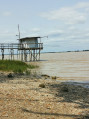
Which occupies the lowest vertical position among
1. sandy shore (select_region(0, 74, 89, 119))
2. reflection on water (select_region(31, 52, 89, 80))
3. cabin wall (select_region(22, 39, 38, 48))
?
→ reflection on water (select_region(31, 52, 89, 80))

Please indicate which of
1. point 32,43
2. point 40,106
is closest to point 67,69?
point 40,106

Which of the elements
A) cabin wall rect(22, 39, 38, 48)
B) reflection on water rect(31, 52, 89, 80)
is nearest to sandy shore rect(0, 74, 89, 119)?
reflection on water rect(31, 52, 89, 80)

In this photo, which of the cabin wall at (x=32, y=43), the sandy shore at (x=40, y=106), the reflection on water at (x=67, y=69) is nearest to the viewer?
the sandy shore at (x=40, y=106)

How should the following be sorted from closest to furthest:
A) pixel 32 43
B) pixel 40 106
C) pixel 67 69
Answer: pixel 40 106
pixel 67 69
pixel 32 43

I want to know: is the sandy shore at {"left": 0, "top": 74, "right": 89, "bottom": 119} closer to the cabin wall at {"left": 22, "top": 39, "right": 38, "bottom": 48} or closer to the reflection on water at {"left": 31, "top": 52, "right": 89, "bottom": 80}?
the reflection on water at {"left": 31, "top": 52, "right": 89, "bottom": 80}

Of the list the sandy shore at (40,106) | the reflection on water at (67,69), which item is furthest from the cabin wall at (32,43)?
the sandy shore at (40,106)

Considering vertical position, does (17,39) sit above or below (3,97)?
above

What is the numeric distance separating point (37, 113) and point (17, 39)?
4371 centimetres

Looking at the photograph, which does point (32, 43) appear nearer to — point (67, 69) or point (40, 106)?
point (67, 69)

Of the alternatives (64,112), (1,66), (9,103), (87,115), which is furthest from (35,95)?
(1,66)

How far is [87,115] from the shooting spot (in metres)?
6.33

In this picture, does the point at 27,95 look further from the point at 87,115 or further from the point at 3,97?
the point at 87,115

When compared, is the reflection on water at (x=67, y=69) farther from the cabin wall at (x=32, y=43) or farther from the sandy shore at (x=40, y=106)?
the sandy shore at (x=40, y=106)

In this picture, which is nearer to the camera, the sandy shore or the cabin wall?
the sandy shore
